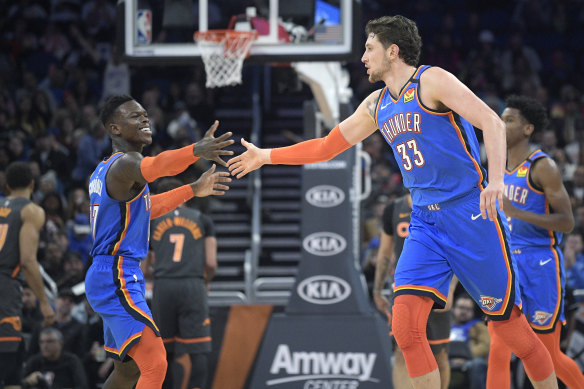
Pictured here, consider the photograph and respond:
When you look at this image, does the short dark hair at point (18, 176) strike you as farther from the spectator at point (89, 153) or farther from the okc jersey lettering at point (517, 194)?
the spectator at point (89, 153)

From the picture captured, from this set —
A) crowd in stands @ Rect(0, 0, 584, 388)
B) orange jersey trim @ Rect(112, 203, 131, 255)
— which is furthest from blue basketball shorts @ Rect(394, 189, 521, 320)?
crowd in stands @ Rect(0, 0, 584, 388)

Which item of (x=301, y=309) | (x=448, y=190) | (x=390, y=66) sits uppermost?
(x=390, y=66)

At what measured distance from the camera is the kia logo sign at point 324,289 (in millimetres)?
9617

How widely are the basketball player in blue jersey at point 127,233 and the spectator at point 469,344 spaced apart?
4.28 metres

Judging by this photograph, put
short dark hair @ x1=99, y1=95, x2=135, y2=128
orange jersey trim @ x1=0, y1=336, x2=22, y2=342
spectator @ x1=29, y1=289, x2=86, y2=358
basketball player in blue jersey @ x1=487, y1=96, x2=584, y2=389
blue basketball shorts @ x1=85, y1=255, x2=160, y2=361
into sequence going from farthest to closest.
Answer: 1. spectator @ x1=29, y1=289, x2=86, y2=358
2. orange jersey trim @ x1=0, y1=336, x2=22, y2=342
3. basketball player in blue jersey @ x1=487, y1=96, x2=584, y2=389
4. short dark hair @ x1=99, y1=95, x2=135, y2=128
5. blue basketball shorts @ x1=85, y1=255, x2=160, y2=361

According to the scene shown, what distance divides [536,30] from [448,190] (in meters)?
14.6

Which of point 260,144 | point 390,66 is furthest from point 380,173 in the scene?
point 390,66

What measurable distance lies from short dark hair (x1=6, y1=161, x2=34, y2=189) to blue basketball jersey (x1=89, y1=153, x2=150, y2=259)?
7.27ft

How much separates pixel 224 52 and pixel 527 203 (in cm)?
407

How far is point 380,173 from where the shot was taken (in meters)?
14.4

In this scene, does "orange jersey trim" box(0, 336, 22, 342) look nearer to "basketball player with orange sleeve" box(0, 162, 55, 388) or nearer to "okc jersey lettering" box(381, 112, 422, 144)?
"basketball player with orange sleeve" box(0, 162, 55, 388)

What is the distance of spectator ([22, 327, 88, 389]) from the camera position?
9312 millimetres

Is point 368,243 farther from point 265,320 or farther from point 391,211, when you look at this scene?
point 391,211

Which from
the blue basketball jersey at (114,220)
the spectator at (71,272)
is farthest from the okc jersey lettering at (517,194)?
the spectator at (71,272)
